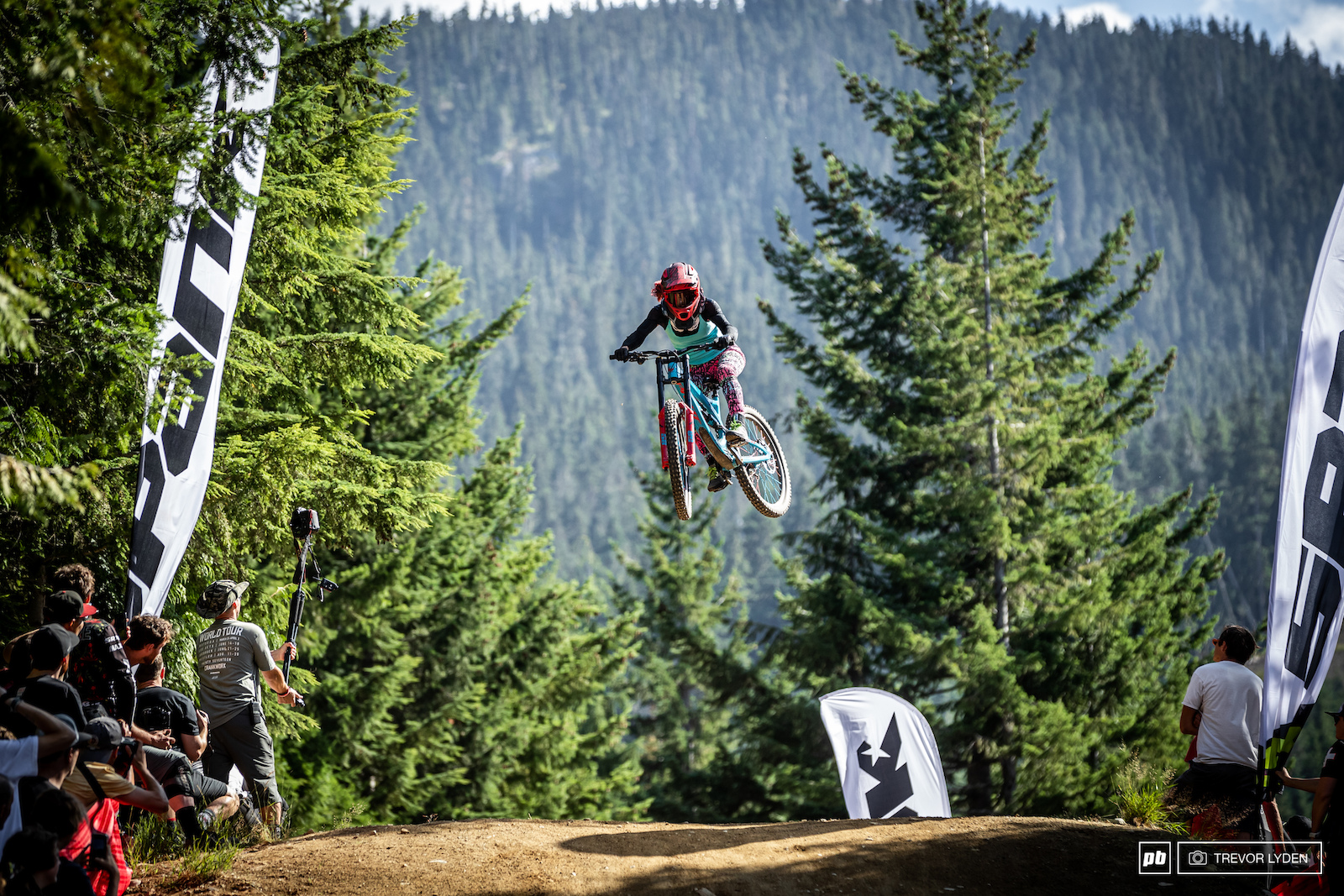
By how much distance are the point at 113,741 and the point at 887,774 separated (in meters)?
8.28

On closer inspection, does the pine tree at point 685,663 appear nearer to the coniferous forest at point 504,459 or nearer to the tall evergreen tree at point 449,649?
the coniferous forest at point 504,459

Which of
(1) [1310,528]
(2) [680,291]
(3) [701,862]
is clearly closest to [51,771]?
(3) [701,862]

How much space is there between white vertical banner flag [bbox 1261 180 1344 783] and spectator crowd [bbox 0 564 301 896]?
6.97 meters

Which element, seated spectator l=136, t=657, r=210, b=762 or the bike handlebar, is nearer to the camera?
seated spectator l=136, t=657, r=210, b=762

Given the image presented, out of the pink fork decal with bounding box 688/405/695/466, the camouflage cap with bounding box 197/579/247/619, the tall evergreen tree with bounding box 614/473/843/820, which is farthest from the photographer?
the tall evergreen tree with bounding box 614/473/843/820

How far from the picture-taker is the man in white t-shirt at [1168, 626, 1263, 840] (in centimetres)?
674

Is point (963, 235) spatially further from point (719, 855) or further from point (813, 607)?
point (719, 855)

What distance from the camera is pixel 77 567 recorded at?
17.9 feet

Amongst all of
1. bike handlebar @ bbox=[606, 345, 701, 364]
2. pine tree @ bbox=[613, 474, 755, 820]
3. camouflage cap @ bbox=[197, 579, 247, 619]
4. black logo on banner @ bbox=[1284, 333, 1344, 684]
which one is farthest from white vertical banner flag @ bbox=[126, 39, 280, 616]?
pine tree @ bbox=[613, 474, 755, 820]

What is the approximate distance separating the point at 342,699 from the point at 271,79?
868cm

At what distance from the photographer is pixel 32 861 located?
12.9 ft

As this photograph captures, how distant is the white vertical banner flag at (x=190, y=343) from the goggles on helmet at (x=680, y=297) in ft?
11.3
